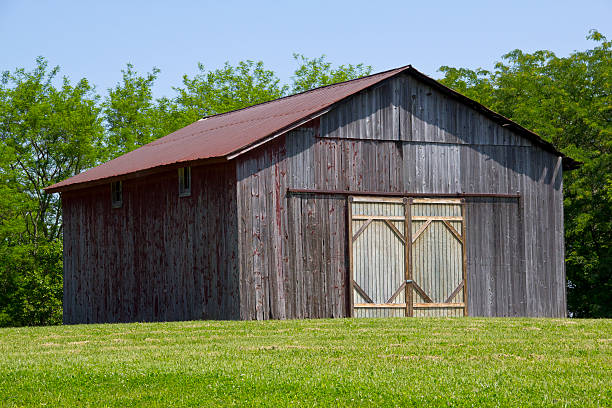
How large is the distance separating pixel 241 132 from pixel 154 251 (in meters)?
3.90

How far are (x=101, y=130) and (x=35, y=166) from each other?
4274 mm

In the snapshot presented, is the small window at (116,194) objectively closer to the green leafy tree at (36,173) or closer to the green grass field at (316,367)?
the green grass field at (316,367)

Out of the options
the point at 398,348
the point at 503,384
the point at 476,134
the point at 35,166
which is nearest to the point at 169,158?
the point at 476,134

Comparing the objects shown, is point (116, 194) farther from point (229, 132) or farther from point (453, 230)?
point (453, 230)

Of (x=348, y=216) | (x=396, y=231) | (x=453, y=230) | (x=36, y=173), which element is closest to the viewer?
(x=348, y=216)

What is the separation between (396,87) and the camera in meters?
25.9

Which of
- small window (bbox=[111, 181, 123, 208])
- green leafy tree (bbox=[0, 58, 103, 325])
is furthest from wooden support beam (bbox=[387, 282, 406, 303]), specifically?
green leafy tree (bbox=[0, 58, 103, 325])

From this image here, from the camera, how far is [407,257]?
1005 inches

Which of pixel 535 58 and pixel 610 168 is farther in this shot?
pixel 535 58

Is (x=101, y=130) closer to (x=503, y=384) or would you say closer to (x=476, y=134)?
(x=476, y=134)

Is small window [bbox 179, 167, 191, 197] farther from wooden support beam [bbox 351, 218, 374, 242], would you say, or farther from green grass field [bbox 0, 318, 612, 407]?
green grass field [bbox 0, 318, 612, 407]

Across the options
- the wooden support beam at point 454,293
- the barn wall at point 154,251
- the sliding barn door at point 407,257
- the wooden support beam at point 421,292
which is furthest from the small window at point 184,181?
the wooden support beam at point 454,293

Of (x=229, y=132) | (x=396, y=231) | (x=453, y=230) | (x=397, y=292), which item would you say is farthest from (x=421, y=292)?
(x=229, y=132)

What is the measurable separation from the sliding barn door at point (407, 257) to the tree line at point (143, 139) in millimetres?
15637
